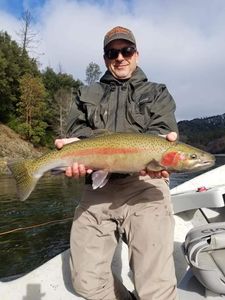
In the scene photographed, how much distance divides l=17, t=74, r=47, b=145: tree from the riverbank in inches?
72.9

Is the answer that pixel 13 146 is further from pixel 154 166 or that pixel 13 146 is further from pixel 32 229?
pixel 154 166

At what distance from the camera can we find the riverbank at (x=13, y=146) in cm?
4644

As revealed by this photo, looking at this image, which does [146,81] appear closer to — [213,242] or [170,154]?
[170,154]

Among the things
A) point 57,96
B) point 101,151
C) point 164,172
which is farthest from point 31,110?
point 164,172

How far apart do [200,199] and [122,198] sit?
161 cm

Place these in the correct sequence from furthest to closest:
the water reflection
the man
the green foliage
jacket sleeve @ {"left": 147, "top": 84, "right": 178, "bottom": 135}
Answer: the green foliage < the water reflection < jacket sleeve @ {"left": 147, "top": 84, "right": 178, "bottom": 135} < the man

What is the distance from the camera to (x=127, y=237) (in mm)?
3801

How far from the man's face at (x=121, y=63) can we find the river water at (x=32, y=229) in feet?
11.4

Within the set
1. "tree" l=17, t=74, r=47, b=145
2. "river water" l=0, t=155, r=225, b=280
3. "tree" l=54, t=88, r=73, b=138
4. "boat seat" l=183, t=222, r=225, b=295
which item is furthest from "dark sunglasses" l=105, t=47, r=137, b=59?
"tree" l=54, t=88, r=73, b=138

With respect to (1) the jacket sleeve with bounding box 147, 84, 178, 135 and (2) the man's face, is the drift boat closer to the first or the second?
(1) the jacket sleeve with bounding box 147, 84, 178, 135

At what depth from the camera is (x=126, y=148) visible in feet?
11.2

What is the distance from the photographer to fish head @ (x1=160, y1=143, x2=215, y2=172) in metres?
3.35

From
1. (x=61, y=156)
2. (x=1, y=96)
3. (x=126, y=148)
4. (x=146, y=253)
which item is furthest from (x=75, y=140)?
(x=1, y=96)

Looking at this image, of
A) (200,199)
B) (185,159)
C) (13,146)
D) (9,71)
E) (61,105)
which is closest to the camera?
(185,159)
